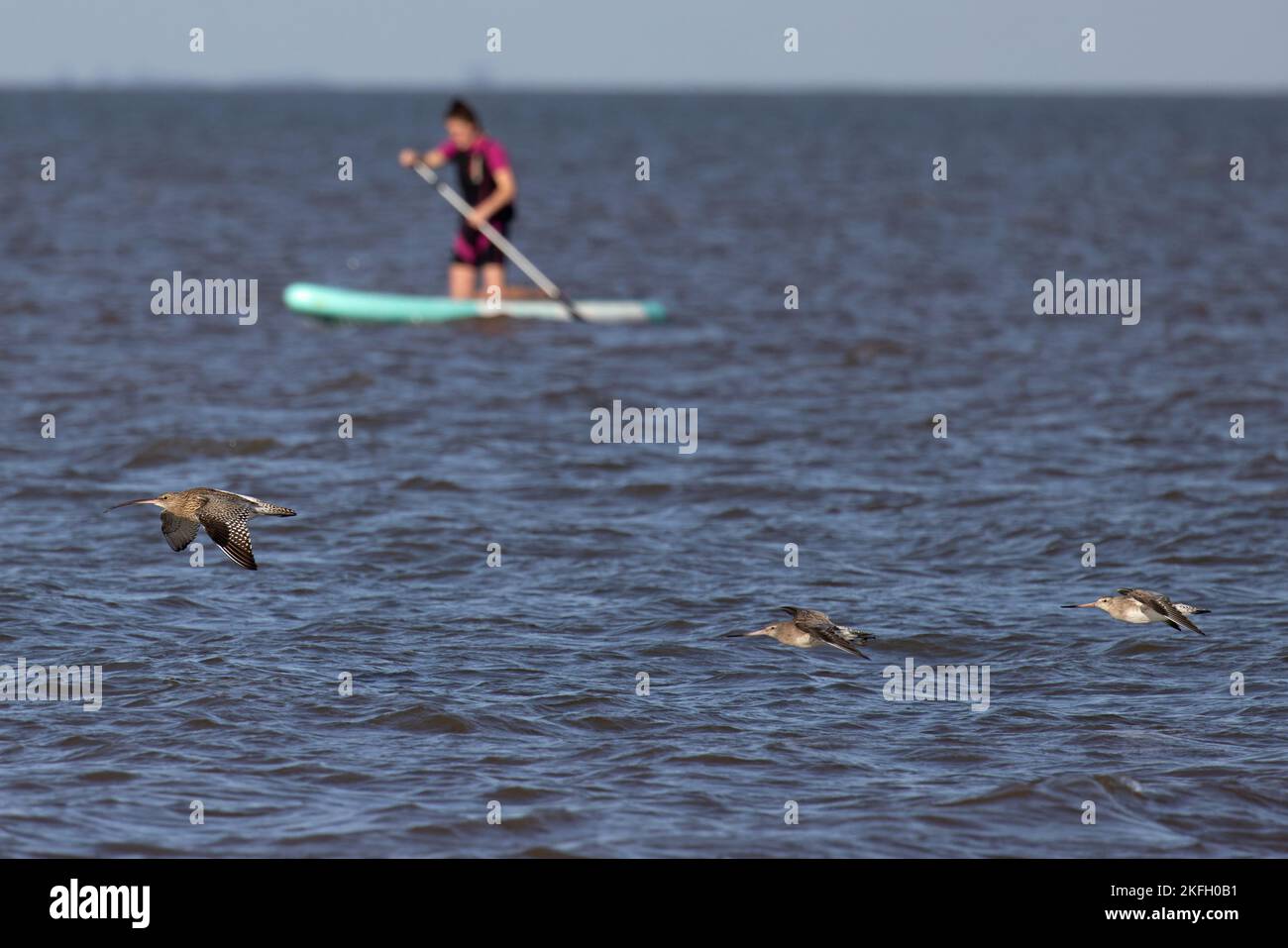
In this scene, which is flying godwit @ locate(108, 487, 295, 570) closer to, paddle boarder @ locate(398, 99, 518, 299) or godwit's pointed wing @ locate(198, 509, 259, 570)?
godwit's pointed wing @ locate(198, 509, 259, 570)

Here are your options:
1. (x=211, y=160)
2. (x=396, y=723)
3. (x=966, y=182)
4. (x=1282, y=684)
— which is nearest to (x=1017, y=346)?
(x=1282, y=684)

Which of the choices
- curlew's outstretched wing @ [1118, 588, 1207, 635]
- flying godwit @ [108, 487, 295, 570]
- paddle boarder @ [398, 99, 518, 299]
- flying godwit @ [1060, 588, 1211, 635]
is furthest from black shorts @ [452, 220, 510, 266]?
curlew's outstretched wing @ [1118, 588, 1207, 635]

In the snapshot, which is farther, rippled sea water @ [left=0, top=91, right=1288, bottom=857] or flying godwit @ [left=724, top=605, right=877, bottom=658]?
flying godwit @ [left=724, top=605, right=877, bottom=658]

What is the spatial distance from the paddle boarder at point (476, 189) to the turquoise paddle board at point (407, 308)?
0.22 metres

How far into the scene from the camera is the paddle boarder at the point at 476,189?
17.1 m

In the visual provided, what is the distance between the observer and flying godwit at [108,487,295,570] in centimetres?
792

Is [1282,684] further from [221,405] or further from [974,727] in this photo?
[221,405]

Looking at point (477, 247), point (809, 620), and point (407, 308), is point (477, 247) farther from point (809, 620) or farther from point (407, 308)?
point (809, 620)

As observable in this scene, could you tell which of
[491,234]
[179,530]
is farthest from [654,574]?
[491,234]

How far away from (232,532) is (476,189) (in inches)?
397

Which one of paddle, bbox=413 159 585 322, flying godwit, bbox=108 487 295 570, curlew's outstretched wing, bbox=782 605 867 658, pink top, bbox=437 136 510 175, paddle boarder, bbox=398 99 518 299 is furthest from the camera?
pink top, bbox=437 136 510 175

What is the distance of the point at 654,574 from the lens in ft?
33.0

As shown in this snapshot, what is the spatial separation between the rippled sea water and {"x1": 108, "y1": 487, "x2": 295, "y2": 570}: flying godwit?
595 millimetres

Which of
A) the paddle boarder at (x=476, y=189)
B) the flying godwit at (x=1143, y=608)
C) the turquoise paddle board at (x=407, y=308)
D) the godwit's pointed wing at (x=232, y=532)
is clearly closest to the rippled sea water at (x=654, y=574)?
the turquoise paddle board at (x=407, y=308)
